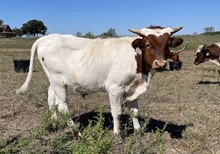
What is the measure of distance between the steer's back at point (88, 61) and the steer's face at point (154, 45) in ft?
0.64

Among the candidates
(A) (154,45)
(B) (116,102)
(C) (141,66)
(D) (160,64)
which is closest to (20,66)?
(B) (116,102)

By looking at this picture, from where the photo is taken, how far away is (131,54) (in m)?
5.53

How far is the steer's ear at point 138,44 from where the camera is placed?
5.33 meters

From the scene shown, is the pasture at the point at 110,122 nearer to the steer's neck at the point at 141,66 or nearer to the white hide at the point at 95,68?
the white hide at the point at 95,68

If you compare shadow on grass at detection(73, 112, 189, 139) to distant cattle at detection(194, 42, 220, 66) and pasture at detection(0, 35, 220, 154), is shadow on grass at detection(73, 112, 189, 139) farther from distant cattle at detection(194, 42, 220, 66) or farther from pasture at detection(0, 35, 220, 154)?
distant cattle at detection(194, 42, 220, 66)

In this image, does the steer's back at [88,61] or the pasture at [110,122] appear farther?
the steer's back at [88,61]

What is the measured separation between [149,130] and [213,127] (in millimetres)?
1200

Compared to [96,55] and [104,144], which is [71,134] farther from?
[104,144]

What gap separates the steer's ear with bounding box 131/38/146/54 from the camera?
5332mm

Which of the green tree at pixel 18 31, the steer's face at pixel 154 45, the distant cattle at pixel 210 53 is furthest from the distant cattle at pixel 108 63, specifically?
the green tree at pixel 18 31

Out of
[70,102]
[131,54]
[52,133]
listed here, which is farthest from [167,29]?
[70,102]

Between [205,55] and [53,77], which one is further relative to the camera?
[205,55]

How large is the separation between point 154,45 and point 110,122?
1952mm

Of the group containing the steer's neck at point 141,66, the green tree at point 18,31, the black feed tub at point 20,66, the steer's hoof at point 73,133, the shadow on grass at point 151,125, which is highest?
the green tree at point 18,31
